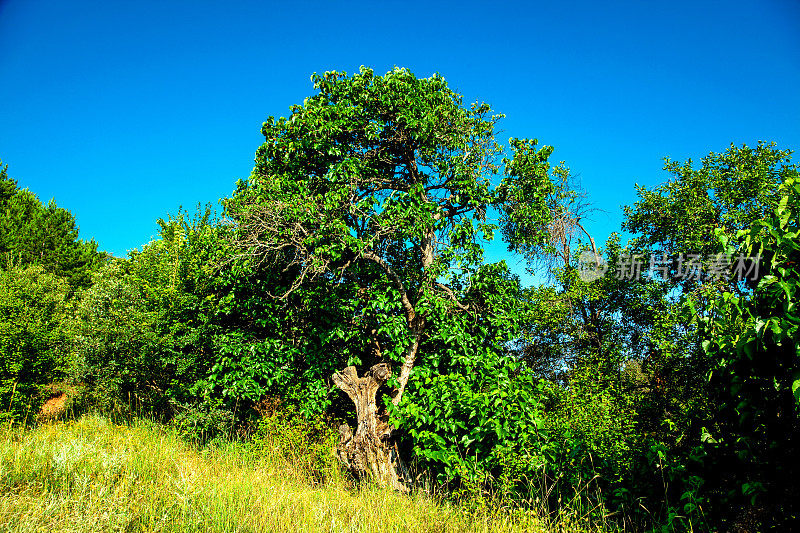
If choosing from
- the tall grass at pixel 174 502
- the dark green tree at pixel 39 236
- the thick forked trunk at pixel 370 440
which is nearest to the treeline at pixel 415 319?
the thick forked trunk at pixel 370 440

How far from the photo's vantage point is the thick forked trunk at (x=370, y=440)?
7.30 m

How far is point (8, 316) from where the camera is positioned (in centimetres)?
955

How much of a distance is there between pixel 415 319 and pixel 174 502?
467 centimetres

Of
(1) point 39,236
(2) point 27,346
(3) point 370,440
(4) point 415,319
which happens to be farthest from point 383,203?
(1) point 39,236

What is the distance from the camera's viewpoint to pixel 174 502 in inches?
150

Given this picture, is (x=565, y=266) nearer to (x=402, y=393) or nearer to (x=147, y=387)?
(x=402, y=393)

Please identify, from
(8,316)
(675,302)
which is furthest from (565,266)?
(8,316)

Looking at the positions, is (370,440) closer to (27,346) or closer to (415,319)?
(415,319)

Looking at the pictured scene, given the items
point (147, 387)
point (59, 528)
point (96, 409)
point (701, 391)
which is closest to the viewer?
point (59, 528)

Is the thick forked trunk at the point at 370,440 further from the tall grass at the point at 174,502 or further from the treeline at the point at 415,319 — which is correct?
the tall grass at the point at 174,502

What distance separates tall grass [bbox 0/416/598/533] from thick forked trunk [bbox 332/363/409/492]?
170 cm

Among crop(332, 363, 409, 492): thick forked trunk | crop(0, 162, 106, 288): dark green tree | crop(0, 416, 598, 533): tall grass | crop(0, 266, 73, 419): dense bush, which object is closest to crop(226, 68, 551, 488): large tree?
crop(332, 363, 409, 492): thick forked trunk

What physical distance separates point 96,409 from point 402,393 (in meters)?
8.13

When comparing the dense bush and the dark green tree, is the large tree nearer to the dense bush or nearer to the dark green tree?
the dense bush
